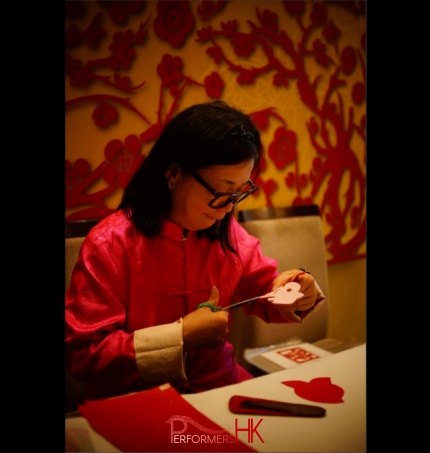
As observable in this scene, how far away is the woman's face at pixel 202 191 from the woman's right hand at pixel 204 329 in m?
0.24

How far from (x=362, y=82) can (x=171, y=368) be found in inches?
46.7

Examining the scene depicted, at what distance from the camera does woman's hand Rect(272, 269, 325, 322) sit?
2.88 ft

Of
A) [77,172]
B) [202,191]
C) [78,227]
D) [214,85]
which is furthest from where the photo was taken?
[214,85]

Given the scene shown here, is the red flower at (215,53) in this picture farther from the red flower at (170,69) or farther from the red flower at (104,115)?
the red flower at (104,115)

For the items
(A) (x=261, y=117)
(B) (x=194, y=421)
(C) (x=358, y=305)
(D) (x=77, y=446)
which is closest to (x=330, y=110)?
(A) (x=261, y=117)

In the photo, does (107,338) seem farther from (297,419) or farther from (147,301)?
(297,419)

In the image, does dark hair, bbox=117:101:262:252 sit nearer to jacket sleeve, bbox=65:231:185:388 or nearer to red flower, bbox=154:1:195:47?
jacket sleeve, bbox=65:231:185:388

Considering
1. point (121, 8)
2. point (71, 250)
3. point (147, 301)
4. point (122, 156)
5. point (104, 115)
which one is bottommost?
point (147, 301)

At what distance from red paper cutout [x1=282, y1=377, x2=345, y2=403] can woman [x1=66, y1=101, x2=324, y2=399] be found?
0.15 m

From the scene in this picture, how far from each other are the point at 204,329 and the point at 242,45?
0.92 meters

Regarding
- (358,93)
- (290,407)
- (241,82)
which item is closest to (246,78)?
(241,82)

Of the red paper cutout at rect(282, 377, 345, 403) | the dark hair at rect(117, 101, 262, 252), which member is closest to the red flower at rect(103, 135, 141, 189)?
the dark hair at rect(117, 101, 262, 252)

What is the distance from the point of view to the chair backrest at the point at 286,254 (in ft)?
4.00

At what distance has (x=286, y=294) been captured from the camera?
842 mm
